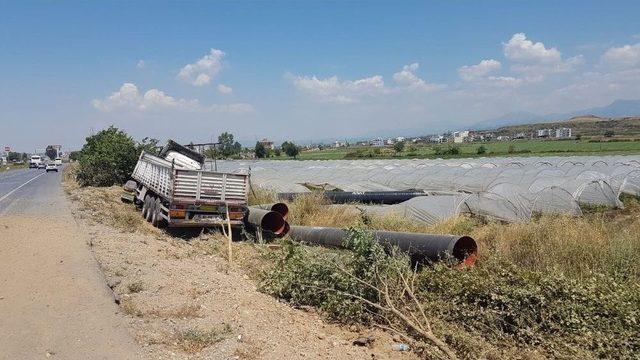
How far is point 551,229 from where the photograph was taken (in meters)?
10.2

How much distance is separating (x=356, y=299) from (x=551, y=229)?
5082 millimetres

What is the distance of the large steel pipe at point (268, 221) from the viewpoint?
45.4ft

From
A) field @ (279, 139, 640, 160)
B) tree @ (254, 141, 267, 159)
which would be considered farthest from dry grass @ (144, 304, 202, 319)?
tree @ (254, 141, 267, 159)

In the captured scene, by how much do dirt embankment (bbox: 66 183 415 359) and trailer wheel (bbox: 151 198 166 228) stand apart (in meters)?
3.93

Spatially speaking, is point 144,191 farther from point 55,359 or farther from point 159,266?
point 55,359

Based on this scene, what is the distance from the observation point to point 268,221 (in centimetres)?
1406

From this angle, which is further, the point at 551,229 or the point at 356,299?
the point at 551,229

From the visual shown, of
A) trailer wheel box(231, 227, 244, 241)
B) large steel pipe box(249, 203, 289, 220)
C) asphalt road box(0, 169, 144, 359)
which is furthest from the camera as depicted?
large steel pipe box(249, 203, 289, 220)

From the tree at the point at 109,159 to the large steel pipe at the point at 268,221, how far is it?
15.1 metres

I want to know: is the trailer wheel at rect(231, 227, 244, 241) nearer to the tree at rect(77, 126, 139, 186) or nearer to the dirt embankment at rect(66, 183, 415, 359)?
the dirt embankment at rect(66, 183, 415, 359)

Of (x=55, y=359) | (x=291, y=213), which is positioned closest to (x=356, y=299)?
(x=55, y=359)

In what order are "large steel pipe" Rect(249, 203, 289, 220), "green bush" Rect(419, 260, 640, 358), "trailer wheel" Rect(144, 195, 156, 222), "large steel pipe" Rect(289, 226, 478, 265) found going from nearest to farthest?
"green bush" Rect(419, 260, 640, 358), "large steel pipe" Rect(289, 226, 478, 265), "large steel pipe" Rect(249, 203, 289, 220), "trailer wheel" Rect(144, 195, 156, 222)

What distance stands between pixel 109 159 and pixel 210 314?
2262cm

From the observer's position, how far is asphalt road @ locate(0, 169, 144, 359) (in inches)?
211
